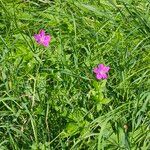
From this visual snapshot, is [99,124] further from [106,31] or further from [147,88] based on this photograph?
[106,31]

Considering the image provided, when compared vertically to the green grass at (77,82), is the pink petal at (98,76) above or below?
above

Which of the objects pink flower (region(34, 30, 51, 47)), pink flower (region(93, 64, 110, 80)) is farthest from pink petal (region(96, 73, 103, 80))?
pink flower (region(34, 30, 51, 47))

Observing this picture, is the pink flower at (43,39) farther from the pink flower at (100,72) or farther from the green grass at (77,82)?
the pink flower at (100,72)

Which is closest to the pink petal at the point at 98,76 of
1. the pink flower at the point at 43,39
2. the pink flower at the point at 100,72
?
the pink flower at the point at 100,72

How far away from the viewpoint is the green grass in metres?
2.16

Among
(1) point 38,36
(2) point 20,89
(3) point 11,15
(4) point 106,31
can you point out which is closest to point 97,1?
(4) point 106,31

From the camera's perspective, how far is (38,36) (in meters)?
2.39

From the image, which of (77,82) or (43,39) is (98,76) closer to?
(77,82)

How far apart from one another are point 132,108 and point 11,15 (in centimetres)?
97

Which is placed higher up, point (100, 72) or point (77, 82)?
point (100, 72)

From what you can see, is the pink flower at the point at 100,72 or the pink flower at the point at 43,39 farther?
the pink flower at the point at 43,39

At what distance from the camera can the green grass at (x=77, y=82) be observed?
2.16m

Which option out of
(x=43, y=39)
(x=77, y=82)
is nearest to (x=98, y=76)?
(x=77, y=82)

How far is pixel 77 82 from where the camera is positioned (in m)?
2.37
